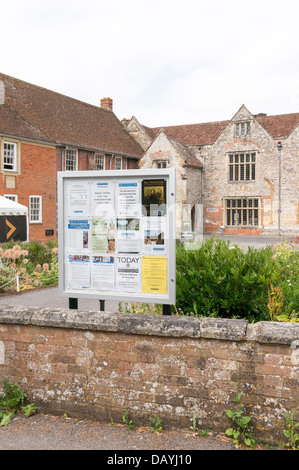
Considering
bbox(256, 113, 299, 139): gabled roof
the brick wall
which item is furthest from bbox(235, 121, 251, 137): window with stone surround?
the brick wall

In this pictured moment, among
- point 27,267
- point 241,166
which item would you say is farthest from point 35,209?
point 241,166

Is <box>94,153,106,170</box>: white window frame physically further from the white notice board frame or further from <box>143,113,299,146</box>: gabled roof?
the white notice board frame

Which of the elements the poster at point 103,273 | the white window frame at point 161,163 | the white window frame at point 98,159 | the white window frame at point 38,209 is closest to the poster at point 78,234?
the poster at point 103,273

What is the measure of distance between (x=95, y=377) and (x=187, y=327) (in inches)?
44.3

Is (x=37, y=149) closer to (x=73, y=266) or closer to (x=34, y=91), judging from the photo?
(x=34, y=91)

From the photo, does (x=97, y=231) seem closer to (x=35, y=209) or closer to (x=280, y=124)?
(x=35, y=209)

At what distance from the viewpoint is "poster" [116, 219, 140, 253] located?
4.81 metres

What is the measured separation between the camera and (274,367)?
12.8ft

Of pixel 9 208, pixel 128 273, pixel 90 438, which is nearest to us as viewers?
pixel 90 438

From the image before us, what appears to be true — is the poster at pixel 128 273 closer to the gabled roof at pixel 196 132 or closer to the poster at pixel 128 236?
the poster at pixel 128 236

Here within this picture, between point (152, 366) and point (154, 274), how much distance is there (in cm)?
99

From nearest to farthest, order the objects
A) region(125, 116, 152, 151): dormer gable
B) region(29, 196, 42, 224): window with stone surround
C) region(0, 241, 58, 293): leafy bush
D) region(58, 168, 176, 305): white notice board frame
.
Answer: region(58, 168, 176, 305): white notice board frame, region(0, 241, 58, 293): leafy bush, region(29, 196, 42, 224): window with stone surround, region(125, 116, 152, 151): dormer gable

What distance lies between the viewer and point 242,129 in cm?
3872

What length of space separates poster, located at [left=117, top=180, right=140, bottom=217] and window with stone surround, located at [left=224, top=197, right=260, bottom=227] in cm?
3457
